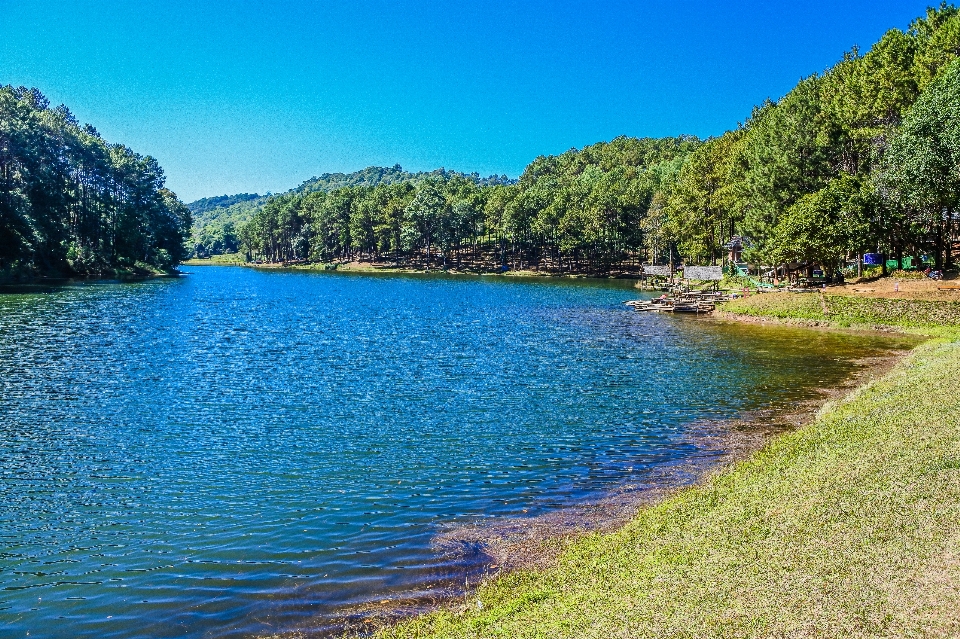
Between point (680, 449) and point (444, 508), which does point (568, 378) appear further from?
point (444, 508)

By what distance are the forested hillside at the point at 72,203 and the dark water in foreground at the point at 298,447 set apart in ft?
168

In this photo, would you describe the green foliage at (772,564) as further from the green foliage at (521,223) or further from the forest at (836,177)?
the green foliage at (521,223)

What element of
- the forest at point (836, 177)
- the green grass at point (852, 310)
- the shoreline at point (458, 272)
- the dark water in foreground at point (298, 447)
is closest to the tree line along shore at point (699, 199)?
the forest at point (836, 177)

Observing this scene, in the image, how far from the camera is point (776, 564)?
10328mm

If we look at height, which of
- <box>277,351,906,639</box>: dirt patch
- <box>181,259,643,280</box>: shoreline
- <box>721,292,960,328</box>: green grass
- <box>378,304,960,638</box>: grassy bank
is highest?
<box>181,259,643,280</box>: shoreline

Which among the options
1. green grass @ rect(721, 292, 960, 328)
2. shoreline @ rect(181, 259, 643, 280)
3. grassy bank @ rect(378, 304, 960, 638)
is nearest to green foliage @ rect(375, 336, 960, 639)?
grassy bank @ rect(378, 304, 960, 638)

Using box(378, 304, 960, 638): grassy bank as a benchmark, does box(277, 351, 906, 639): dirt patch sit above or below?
below

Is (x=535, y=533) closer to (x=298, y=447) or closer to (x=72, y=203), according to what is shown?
(x=298, y=447)

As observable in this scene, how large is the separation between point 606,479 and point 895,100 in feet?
213

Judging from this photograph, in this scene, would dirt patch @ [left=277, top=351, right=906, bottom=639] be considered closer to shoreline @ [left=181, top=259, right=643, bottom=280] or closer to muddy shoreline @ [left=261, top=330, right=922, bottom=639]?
muddy shoreline @ [left=261, top=330, right=922, bottom=639]

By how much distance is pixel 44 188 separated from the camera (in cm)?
9600

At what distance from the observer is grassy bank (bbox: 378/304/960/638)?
8.64 metres

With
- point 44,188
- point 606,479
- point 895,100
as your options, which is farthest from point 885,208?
point 44,188

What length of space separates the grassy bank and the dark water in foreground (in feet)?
8.64
